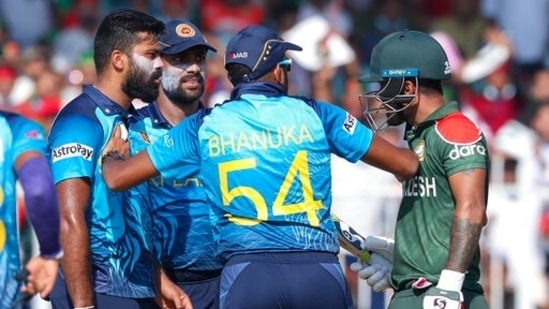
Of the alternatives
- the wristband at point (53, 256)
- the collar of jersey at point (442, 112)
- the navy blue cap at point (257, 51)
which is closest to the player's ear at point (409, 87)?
the collar of jersey at point (442, 112)

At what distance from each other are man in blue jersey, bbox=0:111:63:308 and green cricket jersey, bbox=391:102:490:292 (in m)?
2.00

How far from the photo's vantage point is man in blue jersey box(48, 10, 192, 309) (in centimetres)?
726

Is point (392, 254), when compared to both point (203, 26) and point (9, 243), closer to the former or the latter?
point (9, 243)


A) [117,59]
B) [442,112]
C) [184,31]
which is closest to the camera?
[442,112]

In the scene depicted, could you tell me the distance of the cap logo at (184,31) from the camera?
829cm

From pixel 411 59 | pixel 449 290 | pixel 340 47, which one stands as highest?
pixel 340 47

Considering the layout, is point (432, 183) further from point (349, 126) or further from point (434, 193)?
point (349, 126)

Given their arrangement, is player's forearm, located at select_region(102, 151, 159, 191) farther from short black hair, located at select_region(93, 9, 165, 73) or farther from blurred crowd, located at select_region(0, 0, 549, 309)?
blurred crowd, located at select_region(0, 0, 549, 309)

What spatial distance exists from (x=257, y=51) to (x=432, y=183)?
1127 mm

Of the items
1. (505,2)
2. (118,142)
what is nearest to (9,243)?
(118,142)

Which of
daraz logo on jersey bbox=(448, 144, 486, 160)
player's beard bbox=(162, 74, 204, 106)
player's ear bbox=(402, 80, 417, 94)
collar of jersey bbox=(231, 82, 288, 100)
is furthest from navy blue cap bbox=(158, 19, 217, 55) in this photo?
daraz logo on jersey bbox=(448, 144, 486, 160)

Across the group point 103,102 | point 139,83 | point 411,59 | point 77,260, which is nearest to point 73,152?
point 103,102

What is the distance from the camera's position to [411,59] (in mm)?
7602

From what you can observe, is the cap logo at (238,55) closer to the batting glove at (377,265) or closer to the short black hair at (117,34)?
the short black hair at (117,34)
